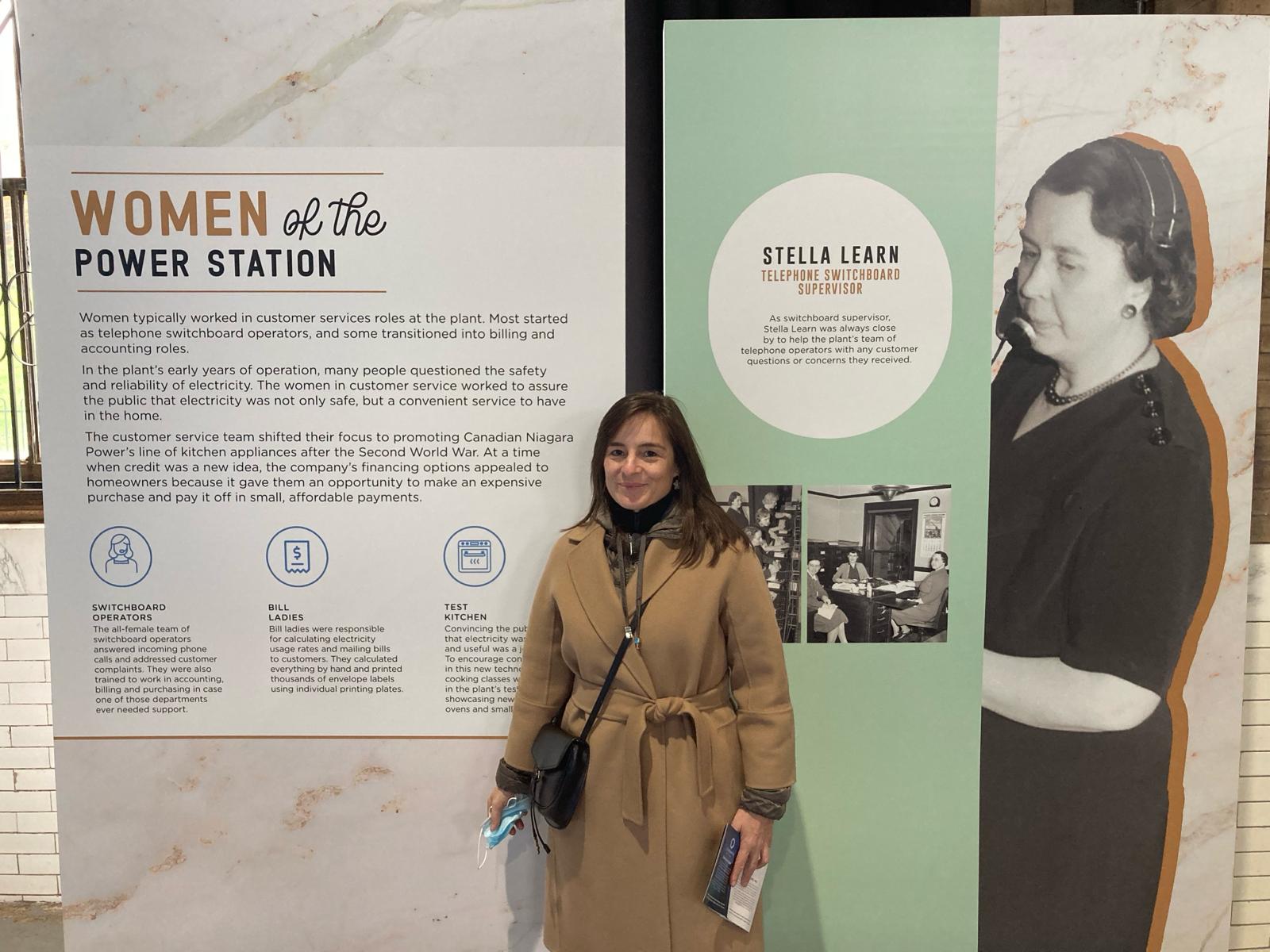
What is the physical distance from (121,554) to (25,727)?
1.21 metres

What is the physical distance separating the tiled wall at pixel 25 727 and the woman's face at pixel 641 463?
2.24 m

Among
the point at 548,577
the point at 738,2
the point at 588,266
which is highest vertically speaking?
the point at 738,2

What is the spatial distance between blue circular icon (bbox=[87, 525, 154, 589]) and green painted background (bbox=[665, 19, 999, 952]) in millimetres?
1528

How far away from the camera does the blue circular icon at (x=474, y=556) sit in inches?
86.6

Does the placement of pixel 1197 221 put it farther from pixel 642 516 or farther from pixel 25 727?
pixel 25 727

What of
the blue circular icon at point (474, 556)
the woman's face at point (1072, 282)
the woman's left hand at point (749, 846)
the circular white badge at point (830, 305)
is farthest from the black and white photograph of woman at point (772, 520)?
the woman's face at point (1072, 282)

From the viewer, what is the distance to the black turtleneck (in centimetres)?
184

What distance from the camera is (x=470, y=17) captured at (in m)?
2.08

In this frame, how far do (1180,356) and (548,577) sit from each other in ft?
5.79

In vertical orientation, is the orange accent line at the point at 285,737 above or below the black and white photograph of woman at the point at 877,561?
below

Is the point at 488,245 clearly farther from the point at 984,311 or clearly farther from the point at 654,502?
the point at 984,311

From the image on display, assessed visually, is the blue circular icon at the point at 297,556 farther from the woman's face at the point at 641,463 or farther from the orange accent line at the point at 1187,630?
the orange accent line at the point at 1187,630

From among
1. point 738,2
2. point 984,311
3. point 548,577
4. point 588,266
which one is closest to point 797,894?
point 548,577

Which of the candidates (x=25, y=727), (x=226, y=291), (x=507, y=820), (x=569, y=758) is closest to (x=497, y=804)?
(x=507, y=820)
